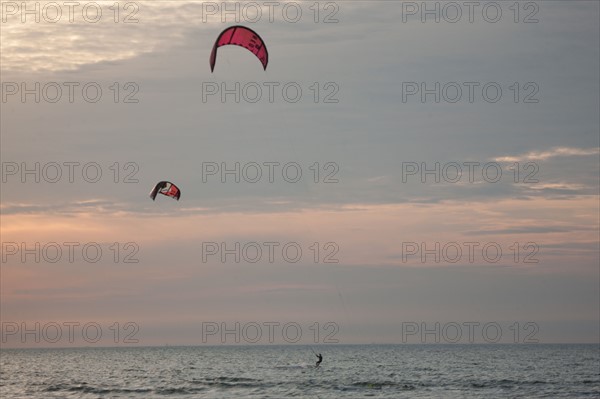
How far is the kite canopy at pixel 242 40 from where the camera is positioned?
96.5ft

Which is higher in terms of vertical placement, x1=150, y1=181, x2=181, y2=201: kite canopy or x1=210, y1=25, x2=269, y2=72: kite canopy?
x1=210, y1=25, x2=269, y2=72: kite canopy

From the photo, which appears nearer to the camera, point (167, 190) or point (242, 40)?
point (242, 40)

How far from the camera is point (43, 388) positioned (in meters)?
54.8

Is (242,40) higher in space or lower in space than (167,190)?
higher

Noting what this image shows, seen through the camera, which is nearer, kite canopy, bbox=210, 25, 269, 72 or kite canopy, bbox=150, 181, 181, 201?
kite canopy, bbox=210, 25, 269, 72

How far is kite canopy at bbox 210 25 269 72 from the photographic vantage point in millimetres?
29422

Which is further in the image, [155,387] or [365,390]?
[155,387]

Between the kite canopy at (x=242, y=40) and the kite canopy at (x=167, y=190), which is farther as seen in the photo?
the kite canopy at (x=167, y=190)

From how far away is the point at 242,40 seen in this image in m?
30.2

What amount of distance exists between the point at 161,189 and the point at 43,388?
19.6 meters

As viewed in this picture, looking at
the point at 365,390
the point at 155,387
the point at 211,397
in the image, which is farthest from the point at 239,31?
the point at 155,387

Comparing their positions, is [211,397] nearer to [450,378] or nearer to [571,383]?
[450,378]

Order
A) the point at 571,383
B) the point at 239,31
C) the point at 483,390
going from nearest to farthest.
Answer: the point at 239,31 → the point at 483,390 → the point at 571,383

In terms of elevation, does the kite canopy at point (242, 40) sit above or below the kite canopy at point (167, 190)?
above
